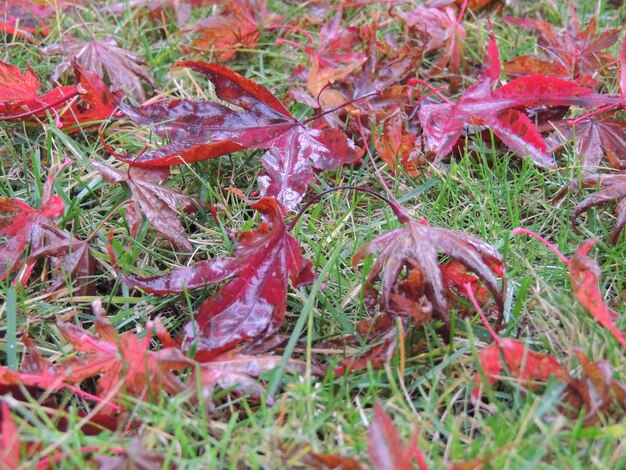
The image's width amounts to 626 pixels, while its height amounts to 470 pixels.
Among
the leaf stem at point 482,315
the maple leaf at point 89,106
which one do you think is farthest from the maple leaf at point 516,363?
the maple leaf at point 89,106

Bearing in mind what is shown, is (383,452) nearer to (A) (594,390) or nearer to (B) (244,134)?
(A) (594,390)

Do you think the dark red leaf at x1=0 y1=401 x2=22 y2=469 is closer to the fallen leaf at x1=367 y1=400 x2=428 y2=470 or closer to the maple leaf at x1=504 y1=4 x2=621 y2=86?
the fallen leaf at x1=367 y1=400 x2=428 y2=470

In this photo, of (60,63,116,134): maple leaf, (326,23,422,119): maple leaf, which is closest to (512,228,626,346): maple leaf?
(326,23,422,119): maple leaf

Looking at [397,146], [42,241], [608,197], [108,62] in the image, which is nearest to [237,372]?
[42,241]

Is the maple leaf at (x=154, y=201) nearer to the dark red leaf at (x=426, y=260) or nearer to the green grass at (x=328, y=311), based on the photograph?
the green grass at (x=328, y=311)

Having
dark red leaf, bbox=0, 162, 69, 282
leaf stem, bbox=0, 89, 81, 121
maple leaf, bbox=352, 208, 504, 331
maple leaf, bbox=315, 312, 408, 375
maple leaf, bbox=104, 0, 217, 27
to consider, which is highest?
maple leaf, bbox=104, 0, 217, 27

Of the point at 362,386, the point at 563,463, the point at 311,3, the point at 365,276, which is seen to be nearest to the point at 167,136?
the point at 365,276
